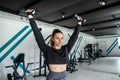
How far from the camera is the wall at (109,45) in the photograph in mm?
14297

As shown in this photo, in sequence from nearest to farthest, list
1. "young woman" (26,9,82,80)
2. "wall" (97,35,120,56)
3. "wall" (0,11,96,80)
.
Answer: "young woman" (26,9,82,80) < "wall" (0,11,96,80) < "wall" (97,35,120,56)

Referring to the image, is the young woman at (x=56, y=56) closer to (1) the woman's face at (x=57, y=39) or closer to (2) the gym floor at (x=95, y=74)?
(1) the woman's face at (x=57, y=39)

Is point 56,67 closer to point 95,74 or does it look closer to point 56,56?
point 56,56

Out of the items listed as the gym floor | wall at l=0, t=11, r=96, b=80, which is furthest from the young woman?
wall at l=0, t=11, r=96, b=80

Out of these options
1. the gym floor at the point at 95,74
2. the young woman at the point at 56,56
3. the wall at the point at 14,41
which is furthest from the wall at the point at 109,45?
the young woman at the point at 56,56

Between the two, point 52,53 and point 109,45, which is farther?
→ point 109,45

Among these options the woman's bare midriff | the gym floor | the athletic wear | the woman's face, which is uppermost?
the woman's face

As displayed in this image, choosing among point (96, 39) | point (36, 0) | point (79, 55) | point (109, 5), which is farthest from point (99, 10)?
point (96, 39)

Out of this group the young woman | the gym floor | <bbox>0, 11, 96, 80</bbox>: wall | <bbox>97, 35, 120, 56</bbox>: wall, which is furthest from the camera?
<bbox>97, 35, 120, 56</bbox>: wall

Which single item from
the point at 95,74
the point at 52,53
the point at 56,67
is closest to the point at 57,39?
the point at 52,53

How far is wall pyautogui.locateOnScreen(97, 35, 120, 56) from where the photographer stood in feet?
46.9

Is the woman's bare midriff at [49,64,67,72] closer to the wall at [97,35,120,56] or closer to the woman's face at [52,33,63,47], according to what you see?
the woman's face at [52,33,63,47]

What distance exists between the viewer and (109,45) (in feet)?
48.1

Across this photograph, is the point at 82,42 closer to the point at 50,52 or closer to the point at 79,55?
the point at 79,55
